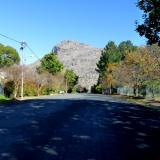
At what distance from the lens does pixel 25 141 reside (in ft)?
47.0

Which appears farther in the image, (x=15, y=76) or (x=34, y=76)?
(x=34, y=76)

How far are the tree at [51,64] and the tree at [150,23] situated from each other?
353 feet

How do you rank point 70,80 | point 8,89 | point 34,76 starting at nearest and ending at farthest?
point 8,89, point 34,76, point 70,80

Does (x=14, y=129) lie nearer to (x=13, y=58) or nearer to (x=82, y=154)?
(x=82, y=154)

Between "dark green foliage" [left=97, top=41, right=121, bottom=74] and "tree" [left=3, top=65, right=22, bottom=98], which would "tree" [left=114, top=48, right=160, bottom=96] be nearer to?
"tree" [left=3, top=65, right=22, bottom=98]

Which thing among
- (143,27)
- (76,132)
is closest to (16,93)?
(143,27)

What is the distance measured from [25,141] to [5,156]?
281 centimetres

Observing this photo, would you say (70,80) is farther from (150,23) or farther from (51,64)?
(150,23)

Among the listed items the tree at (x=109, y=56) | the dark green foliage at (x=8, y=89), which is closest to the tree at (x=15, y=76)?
the dark green foliage at (x=8, y=89)

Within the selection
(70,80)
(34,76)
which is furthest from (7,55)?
(34,76)

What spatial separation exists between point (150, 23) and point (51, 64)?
115121 mm

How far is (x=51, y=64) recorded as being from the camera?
137250 millimetres

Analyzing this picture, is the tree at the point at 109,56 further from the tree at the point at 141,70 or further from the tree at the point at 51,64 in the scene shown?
the tree at the point at 141,70

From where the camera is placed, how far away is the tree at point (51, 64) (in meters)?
134
